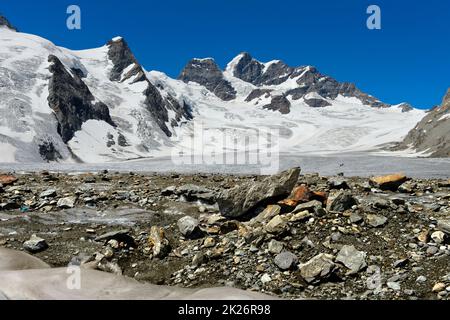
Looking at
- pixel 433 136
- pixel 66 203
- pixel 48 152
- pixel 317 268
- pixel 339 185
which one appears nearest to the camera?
pixel 317 268

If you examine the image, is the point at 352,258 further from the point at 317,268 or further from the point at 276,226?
the point at 276,226

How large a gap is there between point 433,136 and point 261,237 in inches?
4703

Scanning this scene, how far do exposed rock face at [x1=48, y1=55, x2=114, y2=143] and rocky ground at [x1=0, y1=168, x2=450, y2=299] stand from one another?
11246 cm

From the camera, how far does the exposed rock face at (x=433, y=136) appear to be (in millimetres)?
98500

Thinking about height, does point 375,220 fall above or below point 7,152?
below

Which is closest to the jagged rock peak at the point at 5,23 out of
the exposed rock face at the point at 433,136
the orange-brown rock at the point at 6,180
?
the exposed rock face at the point at 433,136

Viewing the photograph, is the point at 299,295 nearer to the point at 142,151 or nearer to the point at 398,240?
the point at 398,240

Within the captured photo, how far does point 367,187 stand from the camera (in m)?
16.8

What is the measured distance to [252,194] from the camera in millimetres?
13688

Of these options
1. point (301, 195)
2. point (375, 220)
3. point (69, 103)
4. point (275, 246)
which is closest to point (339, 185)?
point (301, 195)

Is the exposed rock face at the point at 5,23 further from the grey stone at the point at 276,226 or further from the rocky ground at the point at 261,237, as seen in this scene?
the grey stone at the point at 276,226

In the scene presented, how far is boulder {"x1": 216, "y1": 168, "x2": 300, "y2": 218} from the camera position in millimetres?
13578

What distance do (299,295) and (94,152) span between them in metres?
120
